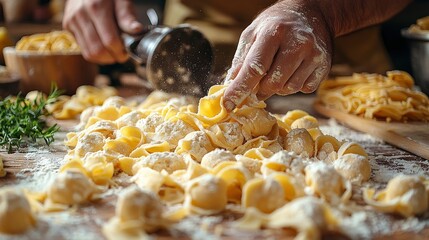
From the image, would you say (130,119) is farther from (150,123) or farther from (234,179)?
(234,179)

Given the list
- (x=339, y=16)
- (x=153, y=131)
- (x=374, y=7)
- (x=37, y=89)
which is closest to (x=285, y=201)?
(x=153, y=131)

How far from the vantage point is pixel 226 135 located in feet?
5.40

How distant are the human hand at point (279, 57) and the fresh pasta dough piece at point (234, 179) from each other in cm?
32

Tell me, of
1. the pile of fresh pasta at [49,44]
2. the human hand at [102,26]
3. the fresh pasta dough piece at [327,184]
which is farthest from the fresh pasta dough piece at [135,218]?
the pile of fresh pasta at [49,44]

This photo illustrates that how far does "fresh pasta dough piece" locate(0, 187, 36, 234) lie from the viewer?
1.13 m

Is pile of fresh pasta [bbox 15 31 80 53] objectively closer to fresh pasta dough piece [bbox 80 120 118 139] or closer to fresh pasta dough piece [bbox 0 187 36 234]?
fresh pasta dough piece [bbox 80 120 118 139]

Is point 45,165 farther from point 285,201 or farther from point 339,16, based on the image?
point 339,16

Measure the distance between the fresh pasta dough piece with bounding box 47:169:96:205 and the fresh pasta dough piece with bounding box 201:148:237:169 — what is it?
0.31 m

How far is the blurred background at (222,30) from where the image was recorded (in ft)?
9.56

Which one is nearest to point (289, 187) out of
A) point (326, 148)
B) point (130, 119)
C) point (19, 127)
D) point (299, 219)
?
point (299, 219)

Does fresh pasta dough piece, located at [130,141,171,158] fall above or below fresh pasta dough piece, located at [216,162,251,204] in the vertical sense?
below

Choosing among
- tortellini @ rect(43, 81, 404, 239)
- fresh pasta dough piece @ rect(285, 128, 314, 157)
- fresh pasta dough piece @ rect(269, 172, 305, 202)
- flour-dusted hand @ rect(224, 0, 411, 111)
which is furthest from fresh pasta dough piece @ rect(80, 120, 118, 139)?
fresh pasta dough piece @ rect(269, 172, 305, 202)

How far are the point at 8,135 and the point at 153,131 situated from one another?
470 millimetres

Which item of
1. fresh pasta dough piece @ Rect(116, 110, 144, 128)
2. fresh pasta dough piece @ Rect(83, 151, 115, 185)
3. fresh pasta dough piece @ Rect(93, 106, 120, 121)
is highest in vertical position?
fresh pasta dough piece @ Rect(83, 151, 115, 185)
